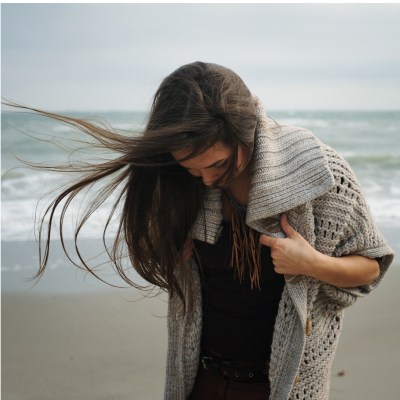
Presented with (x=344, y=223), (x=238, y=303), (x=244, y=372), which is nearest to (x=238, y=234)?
(x=238, y=303)

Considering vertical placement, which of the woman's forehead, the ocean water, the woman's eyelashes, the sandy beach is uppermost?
the woman's forehead

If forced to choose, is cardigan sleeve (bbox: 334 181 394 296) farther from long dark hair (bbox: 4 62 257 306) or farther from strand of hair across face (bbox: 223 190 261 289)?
long dark hair (bbox: 4 62 257 306)

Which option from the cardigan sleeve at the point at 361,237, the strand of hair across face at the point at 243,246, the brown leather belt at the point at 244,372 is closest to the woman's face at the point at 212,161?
the strand of hair across face at the point at 243,246

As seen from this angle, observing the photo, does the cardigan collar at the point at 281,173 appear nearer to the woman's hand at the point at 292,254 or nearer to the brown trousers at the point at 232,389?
the woman's hand at the point at 292,254

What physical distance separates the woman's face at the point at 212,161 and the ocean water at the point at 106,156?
9.7 inches

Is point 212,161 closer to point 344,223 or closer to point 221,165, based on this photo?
point 221,165

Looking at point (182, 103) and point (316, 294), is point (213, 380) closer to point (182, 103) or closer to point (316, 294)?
point (316, 294)

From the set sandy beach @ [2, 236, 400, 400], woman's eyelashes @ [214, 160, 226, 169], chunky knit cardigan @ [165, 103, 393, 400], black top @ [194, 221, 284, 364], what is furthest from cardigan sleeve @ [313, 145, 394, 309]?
sandy beach @ [2, 236, 400, 400]

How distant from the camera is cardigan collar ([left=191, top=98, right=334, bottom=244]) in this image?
167 centimetres

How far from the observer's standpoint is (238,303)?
1917 millimetres

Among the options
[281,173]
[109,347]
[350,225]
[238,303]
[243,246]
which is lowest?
[109,347]

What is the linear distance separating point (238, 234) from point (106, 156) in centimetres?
50

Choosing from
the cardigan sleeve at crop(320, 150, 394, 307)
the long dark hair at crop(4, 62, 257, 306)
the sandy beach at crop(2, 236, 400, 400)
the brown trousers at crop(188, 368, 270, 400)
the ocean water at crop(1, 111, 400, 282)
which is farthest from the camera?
the ocean water at crop(1, 111, 400, 282)

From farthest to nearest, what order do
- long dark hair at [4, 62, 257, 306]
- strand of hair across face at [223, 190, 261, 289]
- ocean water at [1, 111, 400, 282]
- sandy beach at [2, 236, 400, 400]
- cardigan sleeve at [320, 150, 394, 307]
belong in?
1. ocean water at [1, 111, 400, 282]
2. sandy beach at [2, 236, 400, 400]
3. strand of hair across face at [223, 190, 261, 289]
4. cardigan sleeve at [320, 150, 394, 307]
5. long dark hair at [4, 62, 257, 306]
